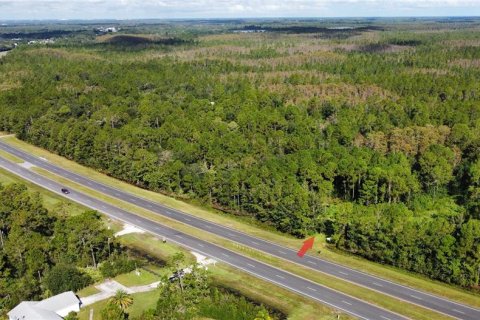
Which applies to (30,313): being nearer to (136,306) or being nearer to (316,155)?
(136,306)

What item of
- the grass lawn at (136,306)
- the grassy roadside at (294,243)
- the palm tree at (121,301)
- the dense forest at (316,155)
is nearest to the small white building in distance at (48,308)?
the grass lawn at (136,306)

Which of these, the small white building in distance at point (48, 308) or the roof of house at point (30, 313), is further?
the small white building in distance at point (48, 308)

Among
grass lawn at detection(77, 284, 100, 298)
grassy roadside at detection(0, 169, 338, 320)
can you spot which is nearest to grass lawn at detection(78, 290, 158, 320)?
grassy roadside at detection(0, 169, 338, 320)

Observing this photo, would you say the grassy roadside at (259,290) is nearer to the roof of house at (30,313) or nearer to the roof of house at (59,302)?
the roof of house at (59,302)

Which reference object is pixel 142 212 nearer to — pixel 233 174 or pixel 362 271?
pixel 233 174

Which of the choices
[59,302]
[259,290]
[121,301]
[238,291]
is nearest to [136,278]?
[121,301]
